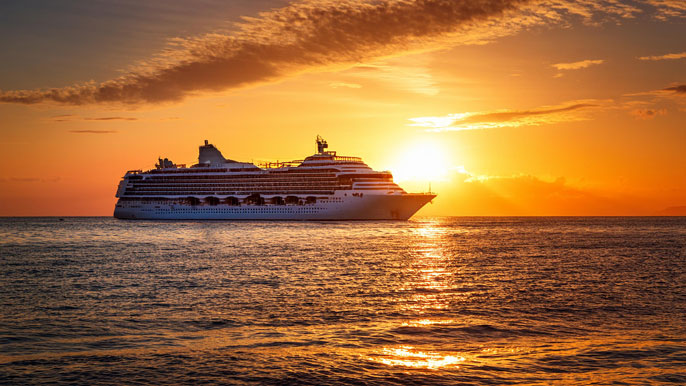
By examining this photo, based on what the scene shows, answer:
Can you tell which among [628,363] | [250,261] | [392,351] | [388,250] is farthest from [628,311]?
[388,250]

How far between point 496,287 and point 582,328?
1065 cm

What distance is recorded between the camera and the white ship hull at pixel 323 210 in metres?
125

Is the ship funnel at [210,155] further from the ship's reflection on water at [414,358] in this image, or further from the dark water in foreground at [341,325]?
the ship's reflection on water at [414,358]

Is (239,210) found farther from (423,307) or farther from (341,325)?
(341,325)

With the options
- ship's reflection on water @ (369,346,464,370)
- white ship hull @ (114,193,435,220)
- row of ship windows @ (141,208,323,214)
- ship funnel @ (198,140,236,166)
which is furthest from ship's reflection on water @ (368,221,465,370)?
ship funnel @ (198,140,236,166)

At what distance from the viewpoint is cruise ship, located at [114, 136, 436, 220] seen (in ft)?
414

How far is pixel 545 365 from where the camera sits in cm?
1509

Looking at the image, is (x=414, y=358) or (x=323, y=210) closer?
(x=414, y=358)

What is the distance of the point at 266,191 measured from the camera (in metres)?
136

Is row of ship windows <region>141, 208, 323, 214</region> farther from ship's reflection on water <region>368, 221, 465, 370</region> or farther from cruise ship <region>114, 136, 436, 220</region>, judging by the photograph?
ship's reflection on water <region>368, 221, 465, 370</region>

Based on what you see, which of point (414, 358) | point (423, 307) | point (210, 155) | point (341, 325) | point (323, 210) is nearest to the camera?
point (414, 358)

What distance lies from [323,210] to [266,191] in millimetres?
17345

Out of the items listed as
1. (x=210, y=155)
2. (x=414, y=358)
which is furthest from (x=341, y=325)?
(x=210, y=155)

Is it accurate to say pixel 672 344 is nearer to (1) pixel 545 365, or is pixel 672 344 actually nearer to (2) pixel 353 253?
(1) pixel 545 365
